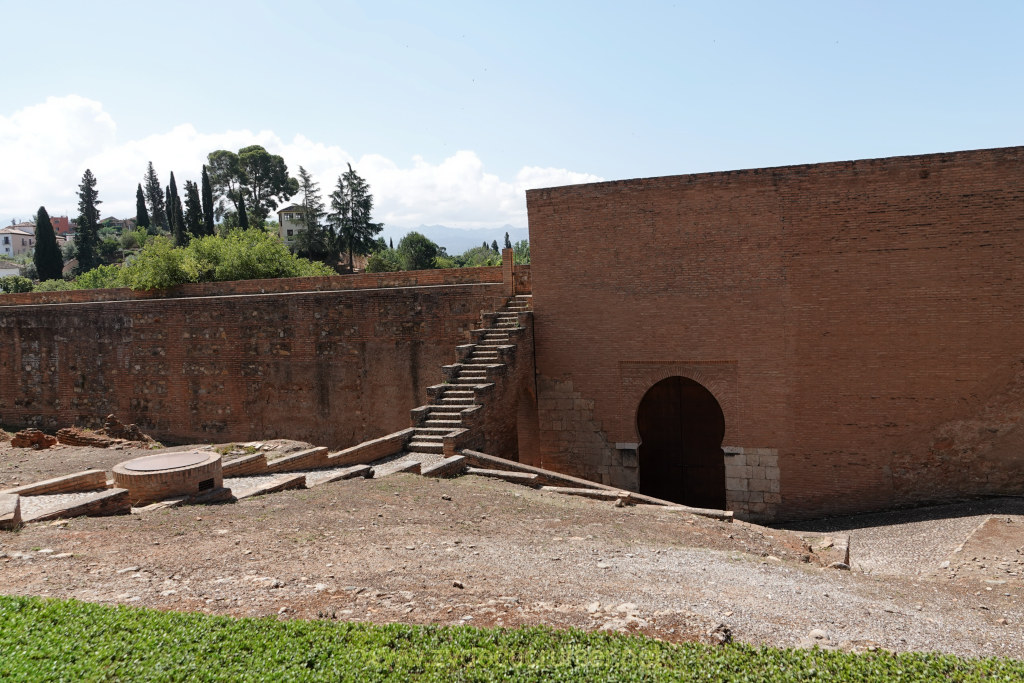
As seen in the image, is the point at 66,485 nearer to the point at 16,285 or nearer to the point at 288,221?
the point at 16,285

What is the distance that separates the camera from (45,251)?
4972cm

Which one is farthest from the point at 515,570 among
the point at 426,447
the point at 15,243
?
the point at 15,243

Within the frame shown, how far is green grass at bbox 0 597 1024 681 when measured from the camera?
187 inches

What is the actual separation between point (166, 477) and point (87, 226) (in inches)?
2346

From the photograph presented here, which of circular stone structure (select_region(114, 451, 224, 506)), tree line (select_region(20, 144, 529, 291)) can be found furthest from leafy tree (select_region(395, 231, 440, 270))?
circular stone structure (select_region(114, 451, 224, 506))

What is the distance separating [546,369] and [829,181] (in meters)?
6.53

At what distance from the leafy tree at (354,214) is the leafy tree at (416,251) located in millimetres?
6263

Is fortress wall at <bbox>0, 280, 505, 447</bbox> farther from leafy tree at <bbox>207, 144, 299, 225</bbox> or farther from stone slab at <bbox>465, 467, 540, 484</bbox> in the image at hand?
leafy tree at <bbox>207, 144, 299, 225</bbox>

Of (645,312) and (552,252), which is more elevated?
(552,252)

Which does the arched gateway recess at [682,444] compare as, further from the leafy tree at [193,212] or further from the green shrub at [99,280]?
the leafy tree at [193,212]

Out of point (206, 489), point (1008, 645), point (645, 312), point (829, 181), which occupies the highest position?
point (829, 181)

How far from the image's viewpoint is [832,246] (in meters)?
13.1

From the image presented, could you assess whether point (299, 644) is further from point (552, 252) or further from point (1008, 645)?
point (552, 252)

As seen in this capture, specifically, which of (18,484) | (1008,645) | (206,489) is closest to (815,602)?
(1008,645)
